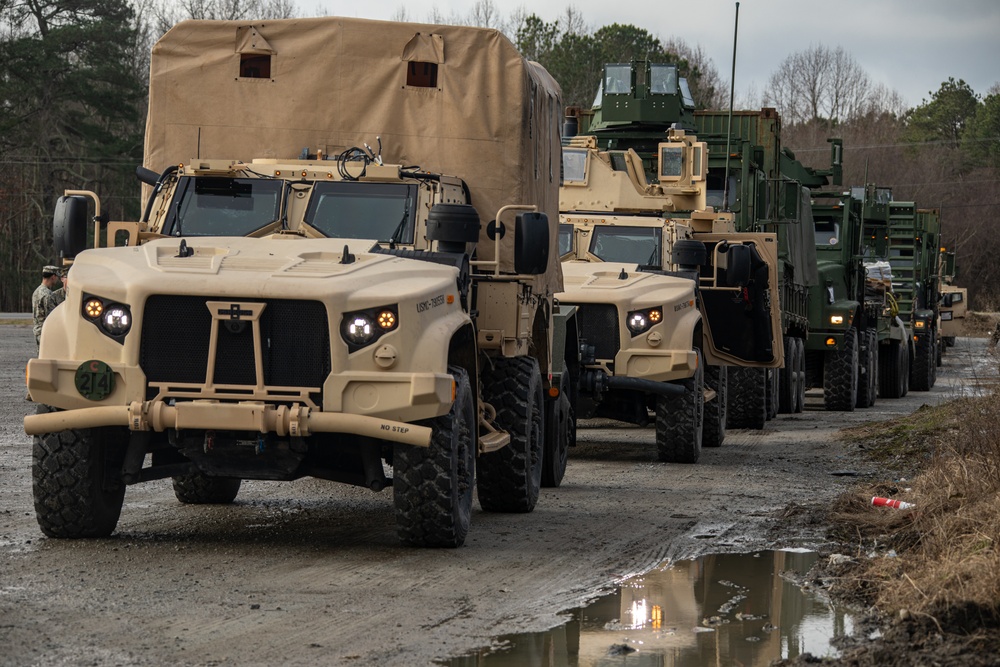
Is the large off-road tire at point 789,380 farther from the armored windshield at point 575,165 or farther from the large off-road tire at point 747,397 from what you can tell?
the armored windshield at point 575,165

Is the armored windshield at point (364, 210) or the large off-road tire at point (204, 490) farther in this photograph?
the large off-road tire at point (204, 490)

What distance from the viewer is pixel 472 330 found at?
29.2 feet

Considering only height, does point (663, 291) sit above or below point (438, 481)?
above

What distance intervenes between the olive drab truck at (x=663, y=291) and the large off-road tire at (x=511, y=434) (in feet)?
10.3

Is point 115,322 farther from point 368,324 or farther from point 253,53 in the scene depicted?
point 253,53

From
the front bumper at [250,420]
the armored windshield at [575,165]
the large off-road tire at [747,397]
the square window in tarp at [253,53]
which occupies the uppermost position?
the square window in tarp at [253,53]

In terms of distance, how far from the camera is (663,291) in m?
13.9

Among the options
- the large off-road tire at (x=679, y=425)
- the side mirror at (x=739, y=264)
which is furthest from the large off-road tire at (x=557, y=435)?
the side mirror at (x=739, y=264)

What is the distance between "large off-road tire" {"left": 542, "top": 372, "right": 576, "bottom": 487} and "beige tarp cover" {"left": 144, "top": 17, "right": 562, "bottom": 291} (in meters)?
1.69

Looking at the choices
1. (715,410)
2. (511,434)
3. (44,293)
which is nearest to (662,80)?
(715,410)

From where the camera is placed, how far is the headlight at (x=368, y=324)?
7.78 m

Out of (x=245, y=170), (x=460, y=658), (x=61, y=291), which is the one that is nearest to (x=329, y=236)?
(x=245, y=170)

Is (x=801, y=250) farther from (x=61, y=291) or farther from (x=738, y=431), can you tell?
(x=61, y=291)

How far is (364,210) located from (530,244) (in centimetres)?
115
